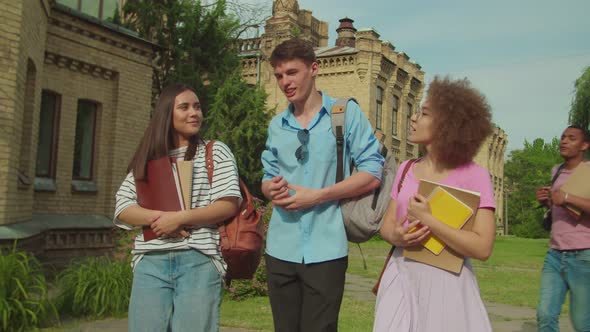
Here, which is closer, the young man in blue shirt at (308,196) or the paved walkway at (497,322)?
the young man in blue shirt at (308,196)

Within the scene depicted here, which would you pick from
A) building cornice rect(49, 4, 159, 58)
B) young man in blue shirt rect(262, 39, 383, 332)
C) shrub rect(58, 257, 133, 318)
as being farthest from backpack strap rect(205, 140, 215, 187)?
building cornice rect(49, 4, 159, 58)

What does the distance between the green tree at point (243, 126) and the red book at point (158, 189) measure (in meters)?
19.2

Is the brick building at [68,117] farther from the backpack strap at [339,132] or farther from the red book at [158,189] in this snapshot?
the backpack strap at [339,132]

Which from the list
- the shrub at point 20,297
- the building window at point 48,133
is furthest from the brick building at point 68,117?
the shrub at point 20,297

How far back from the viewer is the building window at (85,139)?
14102 mm

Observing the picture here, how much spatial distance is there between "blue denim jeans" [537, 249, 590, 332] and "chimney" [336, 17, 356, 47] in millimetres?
31476

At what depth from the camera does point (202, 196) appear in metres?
3.65

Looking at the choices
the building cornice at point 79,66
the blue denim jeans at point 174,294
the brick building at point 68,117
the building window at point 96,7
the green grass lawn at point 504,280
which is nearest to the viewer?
the blue denim jeans at point 174,294

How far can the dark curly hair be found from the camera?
3.22 m

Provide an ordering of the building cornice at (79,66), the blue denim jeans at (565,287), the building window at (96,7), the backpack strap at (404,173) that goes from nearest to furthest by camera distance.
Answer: the backpack strap at (404,173) → the blue denim jeans at (565,287) → the building cornice at (79,66) → the building window at (96,7)

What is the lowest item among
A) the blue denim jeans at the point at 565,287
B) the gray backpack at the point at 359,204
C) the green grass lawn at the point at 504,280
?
the green grass lawn at the point at 504,280

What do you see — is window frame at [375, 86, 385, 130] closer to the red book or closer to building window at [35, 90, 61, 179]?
building window at [35, 90, 61, 179]

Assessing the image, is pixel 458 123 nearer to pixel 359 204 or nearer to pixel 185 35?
pixel 359 204

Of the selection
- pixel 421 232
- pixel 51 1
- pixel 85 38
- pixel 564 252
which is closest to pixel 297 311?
pixel 421 232
